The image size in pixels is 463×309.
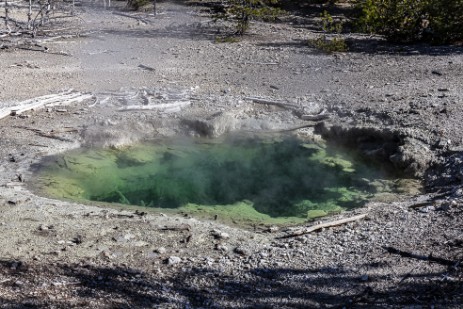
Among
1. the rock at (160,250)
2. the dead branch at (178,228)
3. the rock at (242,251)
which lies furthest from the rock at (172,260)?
the dead branch at (178,228)

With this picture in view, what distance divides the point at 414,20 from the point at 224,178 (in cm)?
722

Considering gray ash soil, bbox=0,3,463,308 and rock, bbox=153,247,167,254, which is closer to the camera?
gray ash soil, bbox=0,3,463,308

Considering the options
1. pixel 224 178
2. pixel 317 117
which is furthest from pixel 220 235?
pixel 317 117

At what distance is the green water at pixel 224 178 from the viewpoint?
308 inches

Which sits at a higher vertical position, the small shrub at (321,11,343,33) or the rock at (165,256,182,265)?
the small shrub at (321,11,343,33)

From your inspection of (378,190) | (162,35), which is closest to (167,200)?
(378,190)

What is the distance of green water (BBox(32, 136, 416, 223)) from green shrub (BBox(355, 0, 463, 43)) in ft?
18.5

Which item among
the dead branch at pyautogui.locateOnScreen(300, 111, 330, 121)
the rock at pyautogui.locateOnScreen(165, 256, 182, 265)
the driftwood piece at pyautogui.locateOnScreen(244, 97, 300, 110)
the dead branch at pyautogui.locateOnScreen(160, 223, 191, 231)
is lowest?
the dead branch at pyautogui.locateOnScreen(160, 223, 191, 231)

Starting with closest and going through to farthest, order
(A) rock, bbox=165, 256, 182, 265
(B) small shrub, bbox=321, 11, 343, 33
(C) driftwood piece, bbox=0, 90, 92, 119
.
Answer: (A) rock, bbox=165, 256, 182, 265
(C) driftwood piece, bbox=0, 90, 92, 119
(B) small shrub, bbox=321, 11, 343, 33

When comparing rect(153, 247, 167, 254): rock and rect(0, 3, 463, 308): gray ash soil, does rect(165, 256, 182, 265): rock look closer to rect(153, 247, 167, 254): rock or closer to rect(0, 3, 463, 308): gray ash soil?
rect(0, 3, 463, 308): gray ash soil

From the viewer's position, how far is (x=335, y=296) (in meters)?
5.15

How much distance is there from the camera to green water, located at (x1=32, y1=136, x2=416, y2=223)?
7.82 meters

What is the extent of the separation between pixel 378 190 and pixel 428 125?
153 centimetres

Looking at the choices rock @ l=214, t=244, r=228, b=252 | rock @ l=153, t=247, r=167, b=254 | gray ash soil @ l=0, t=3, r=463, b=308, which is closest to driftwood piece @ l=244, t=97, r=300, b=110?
gray ash soil @ l=0, t=3, r=463, b=308
